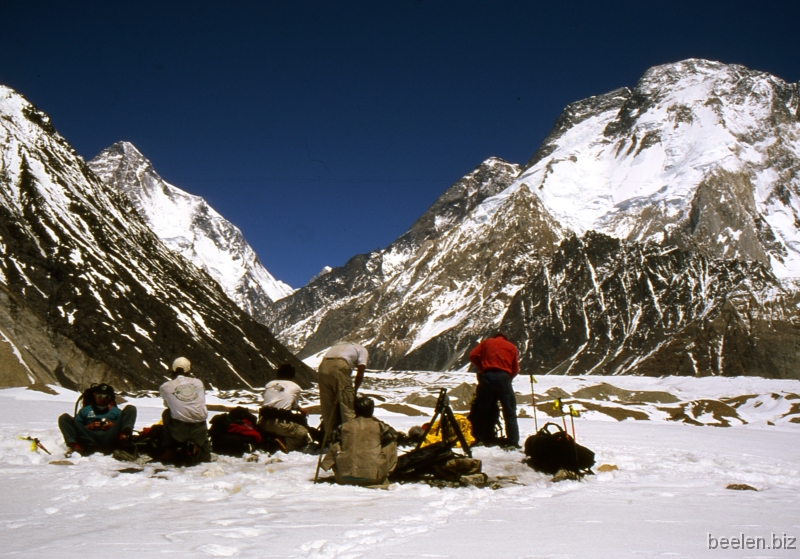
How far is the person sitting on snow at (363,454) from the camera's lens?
8102 mm

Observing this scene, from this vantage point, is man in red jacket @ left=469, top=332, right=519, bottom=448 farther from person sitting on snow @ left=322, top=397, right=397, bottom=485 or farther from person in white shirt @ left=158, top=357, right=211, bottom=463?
person in white shirt @ left=158, top=357, right=211, bottom=463

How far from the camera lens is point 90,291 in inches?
2393

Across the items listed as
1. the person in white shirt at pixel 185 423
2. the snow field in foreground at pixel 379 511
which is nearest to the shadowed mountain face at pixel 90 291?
the person in white shirt at pixel 185 423

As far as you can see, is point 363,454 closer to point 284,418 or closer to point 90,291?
point 284,418

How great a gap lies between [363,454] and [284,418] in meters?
3.33

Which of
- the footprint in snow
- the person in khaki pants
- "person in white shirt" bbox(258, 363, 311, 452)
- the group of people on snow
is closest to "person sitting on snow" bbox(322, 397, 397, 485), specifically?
the group of people on snow

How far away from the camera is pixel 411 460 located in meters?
8.42

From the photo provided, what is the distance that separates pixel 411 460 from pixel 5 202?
6615 centimetres

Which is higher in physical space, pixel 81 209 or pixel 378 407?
pixel 81 209

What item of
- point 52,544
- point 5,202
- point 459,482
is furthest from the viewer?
point 5,202

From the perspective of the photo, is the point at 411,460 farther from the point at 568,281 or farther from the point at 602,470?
the point at 568,281

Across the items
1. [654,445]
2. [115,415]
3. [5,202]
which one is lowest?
[654,445]

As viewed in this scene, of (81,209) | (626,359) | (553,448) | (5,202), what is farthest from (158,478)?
(626,359)

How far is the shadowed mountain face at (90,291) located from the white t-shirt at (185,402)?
102 ft
